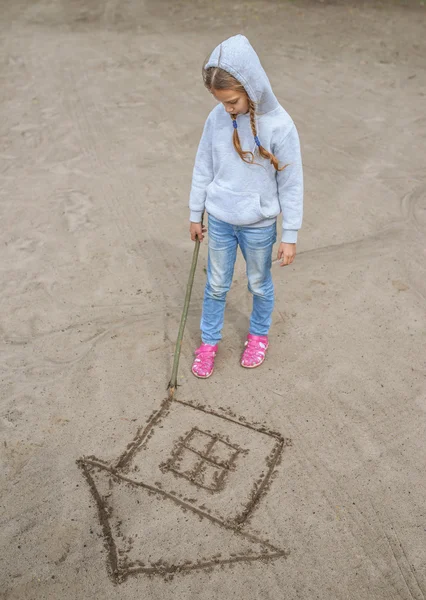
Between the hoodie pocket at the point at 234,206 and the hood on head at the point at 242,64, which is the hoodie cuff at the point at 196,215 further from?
the hood on head at the point at 242,64

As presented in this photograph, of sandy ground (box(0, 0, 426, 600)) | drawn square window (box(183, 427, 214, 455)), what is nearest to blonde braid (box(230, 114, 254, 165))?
sandy ground (box(0, 0, 426, 600))

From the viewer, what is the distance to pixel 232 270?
3.17 m

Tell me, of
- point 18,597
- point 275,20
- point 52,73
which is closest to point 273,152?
point 18,597

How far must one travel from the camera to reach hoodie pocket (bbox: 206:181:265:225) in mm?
2795

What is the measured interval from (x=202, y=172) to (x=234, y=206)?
256 mm

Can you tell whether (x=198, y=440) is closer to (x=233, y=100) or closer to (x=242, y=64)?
(x=233, y=100)

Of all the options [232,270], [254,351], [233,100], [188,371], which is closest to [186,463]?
[188,371]

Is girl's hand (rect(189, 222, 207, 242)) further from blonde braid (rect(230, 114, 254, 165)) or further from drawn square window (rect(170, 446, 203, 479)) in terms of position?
drawn square window (rect(170, 446, 203, 479))

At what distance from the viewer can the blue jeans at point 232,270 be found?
9.73 ft

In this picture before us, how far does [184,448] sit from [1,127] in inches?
168

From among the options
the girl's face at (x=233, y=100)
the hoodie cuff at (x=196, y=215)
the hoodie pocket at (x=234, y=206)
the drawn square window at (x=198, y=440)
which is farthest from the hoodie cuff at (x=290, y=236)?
the drawn square window at (x=198, y=440)

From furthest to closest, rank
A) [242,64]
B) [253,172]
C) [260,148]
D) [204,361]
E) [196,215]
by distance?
[204,361] → [196,215] → [253,172] → [260,148] → [242,64]

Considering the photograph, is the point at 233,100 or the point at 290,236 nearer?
the point at 233,100

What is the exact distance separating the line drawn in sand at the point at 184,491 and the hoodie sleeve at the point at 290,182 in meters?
1.00
